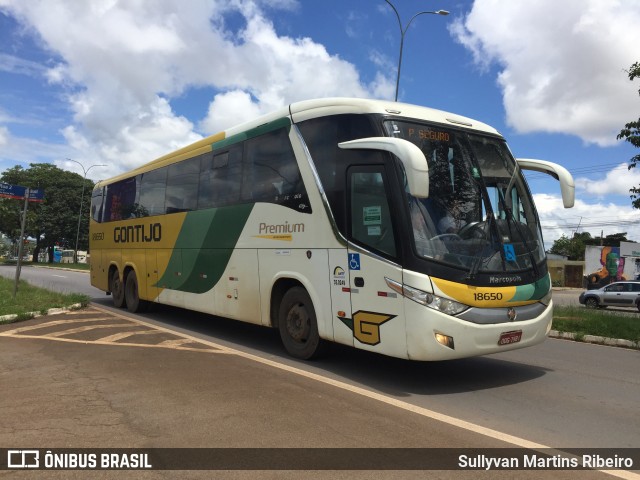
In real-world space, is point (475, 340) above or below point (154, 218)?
below

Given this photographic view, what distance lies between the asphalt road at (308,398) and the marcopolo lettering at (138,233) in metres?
3.60

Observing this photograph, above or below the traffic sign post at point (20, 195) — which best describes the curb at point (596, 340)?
below

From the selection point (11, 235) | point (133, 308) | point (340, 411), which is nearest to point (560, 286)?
point (133, 308)

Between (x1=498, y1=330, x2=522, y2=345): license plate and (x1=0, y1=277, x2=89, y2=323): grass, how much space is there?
979 centimetres

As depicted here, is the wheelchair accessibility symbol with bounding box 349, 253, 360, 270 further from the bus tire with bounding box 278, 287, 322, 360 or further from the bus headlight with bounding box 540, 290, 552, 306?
the bus headlight with bounding box 540, 290, 552, 306

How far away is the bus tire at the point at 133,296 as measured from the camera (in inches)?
496

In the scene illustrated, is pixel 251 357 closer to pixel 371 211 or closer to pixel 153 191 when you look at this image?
pixel 371 211

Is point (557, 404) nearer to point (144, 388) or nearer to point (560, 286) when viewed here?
point (144, 388)

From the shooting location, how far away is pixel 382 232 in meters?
5.87

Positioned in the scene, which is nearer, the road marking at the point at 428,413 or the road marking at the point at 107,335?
the road marking at the point at 428,413

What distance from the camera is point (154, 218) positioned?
11.6 metres

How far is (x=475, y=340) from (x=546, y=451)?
1.57 m

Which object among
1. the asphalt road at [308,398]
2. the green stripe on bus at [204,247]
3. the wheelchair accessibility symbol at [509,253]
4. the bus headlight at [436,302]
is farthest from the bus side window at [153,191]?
the wheelchair accessibility symbol at [509,253]

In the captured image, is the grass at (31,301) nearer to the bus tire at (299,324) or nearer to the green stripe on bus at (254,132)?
the green stripe on bus at (254,132)
